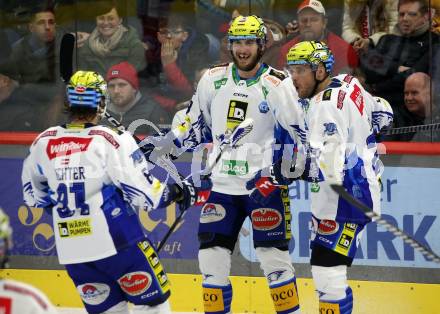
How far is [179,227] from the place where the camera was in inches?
298

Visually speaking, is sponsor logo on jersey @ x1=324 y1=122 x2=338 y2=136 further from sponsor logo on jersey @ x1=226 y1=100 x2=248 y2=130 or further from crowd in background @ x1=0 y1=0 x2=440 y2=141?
crowd in background @ x1=0 y1=0 x2=440 y2=141

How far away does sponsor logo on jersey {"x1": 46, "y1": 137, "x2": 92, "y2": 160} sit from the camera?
17.1 feet

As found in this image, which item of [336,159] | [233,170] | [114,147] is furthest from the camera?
[233,170]

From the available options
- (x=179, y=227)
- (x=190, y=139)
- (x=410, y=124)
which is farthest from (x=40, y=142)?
(x=410, y=124)

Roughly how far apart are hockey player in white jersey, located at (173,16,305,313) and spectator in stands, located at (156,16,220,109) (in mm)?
1197

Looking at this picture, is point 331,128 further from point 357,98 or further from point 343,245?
point 343,245

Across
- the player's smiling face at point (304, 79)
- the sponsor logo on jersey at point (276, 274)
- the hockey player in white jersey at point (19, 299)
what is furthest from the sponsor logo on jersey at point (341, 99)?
the hockey player in white jersey at point (19, 299)

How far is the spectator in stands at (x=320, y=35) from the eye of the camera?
7570mm

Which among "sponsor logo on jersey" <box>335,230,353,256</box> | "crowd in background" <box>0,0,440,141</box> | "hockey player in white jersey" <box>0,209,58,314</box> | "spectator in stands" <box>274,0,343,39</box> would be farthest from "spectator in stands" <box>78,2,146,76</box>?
"hockey player in white jersey" <box>0,209,58,314</box>

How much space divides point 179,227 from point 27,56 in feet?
Result: 5.23

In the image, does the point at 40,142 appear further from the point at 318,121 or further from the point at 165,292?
the point at 318,121

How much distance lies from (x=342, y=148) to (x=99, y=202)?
1400 mm

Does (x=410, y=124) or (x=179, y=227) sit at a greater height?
(x=410, y=124)

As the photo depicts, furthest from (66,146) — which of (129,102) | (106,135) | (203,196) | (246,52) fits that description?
(129,102)
